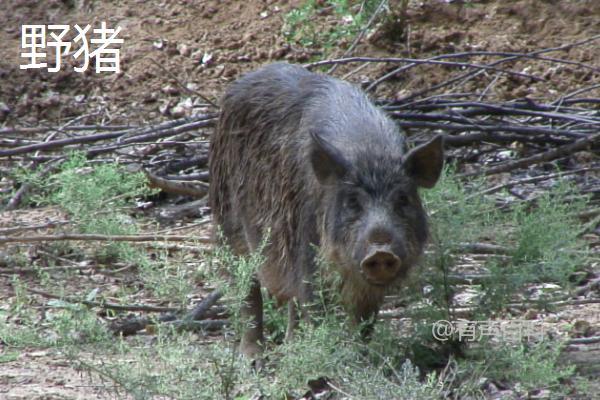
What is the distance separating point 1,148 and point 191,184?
2055 millimetres

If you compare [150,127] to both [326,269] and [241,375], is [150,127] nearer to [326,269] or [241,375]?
[326,269]

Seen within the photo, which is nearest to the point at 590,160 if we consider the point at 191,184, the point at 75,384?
the point at 191,184

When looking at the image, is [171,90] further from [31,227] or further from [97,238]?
[97,238]

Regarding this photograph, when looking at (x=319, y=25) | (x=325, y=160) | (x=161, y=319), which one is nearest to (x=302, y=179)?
(x=325, y=160)

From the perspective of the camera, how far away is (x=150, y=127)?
870cm

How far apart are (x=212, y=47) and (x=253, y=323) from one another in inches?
252

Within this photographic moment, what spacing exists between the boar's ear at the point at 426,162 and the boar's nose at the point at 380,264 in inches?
18.7

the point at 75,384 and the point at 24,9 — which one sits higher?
the point at 75,384

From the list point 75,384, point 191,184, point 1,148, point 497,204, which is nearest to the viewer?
point 75,384

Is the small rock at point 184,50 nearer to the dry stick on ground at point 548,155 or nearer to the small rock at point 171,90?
the small rock at point 171,90

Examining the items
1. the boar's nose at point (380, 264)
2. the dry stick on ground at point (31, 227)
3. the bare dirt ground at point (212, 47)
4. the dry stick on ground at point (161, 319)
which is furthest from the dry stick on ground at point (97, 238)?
the bare dirt ground at point (212, 47)

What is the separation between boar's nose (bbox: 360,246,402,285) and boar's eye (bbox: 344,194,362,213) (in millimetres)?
329

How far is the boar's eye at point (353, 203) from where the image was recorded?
510 centimetres

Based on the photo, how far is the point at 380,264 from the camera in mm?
4816
